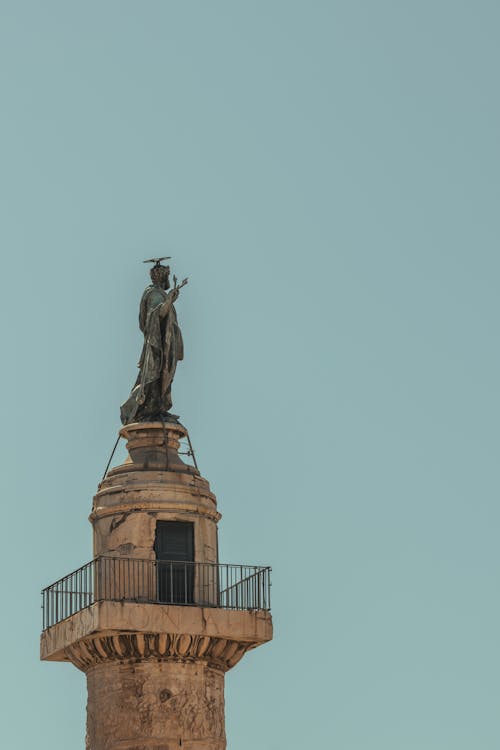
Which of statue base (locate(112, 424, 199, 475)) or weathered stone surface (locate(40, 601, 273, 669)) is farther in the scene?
statue base (locate(112, 424, 199, 475))

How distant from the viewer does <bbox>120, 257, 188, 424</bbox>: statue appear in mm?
50188

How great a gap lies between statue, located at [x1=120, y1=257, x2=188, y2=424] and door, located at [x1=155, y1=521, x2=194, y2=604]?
8.07 feet

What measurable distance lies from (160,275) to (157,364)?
2030 millimetres

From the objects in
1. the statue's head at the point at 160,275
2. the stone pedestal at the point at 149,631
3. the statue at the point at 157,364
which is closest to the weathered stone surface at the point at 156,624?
the stone pedestal at the point at 149,631

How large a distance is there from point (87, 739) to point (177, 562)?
387 centimetres

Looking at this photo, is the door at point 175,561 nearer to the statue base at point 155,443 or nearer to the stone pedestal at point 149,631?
the stone pedestal at point 149,631

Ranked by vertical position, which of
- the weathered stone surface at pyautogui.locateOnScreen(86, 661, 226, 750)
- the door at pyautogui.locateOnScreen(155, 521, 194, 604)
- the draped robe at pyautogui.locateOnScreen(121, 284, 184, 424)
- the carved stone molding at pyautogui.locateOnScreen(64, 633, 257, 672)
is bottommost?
the weathered stone surface at pyautogui.locateOnScreen(86, 661, 226, 750)

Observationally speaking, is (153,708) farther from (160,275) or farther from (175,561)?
(160,275)

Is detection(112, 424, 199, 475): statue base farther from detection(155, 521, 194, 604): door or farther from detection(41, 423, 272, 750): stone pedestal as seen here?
detection(155, 521, 194, 604): door

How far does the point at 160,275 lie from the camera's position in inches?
2013

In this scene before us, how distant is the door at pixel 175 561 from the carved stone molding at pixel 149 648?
2.88ft

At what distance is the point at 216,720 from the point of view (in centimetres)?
4819

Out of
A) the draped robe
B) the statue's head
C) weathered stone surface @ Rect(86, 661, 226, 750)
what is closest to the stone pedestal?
weathered stone surface @ Rect(86, 661, 226, 750)

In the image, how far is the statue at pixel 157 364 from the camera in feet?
165
